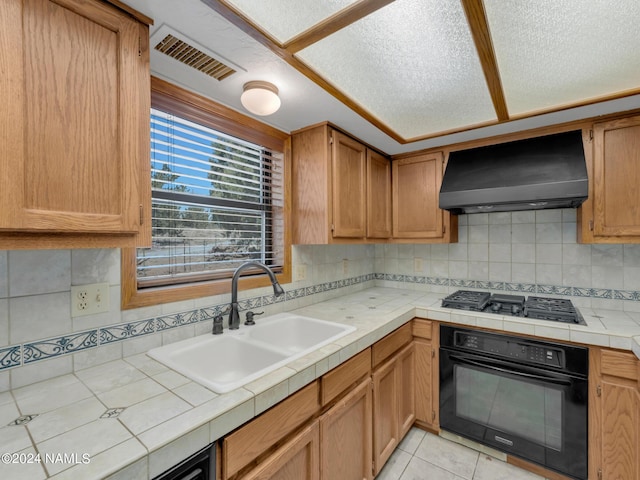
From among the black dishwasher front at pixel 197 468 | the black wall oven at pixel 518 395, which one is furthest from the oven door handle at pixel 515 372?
the black dishwasher front at pixel 197 468

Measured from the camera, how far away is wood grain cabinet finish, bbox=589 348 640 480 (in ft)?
4.75

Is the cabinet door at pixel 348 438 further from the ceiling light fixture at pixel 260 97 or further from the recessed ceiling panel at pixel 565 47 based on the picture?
the recessed ceiling panel at pixel 565 47

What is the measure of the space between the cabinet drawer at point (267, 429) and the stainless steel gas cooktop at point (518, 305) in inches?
52.3

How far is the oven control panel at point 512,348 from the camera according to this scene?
5.35 ft

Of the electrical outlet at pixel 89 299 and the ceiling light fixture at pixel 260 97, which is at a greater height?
the ceiling light fixture at pixel 260 97

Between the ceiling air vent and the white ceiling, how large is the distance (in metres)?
0.03

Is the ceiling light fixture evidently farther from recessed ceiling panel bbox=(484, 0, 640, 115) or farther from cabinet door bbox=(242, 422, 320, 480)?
cabinet door bbox=(242, 422, 320, 480)

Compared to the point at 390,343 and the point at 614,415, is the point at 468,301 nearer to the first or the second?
the point at 390,343

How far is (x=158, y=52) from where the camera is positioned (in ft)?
3.75

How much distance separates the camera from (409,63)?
125 centimetres

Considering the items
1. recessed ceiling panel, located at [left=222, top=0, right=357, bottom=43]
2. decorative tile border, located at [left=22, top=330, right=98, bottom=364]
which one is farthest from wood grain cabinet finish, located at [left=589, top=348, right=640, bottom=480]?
decorative tile border, located at [left=22, top=330, right=98, bottom=364]

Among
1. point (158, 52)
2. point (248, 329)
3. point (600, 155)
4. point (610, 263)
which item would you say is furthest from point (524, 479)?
point (158, 52)

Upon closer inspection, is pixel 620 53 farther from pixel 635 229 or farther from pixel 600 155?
pixel 635 229

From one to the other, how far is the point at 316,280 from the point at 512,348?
1.29 metres
